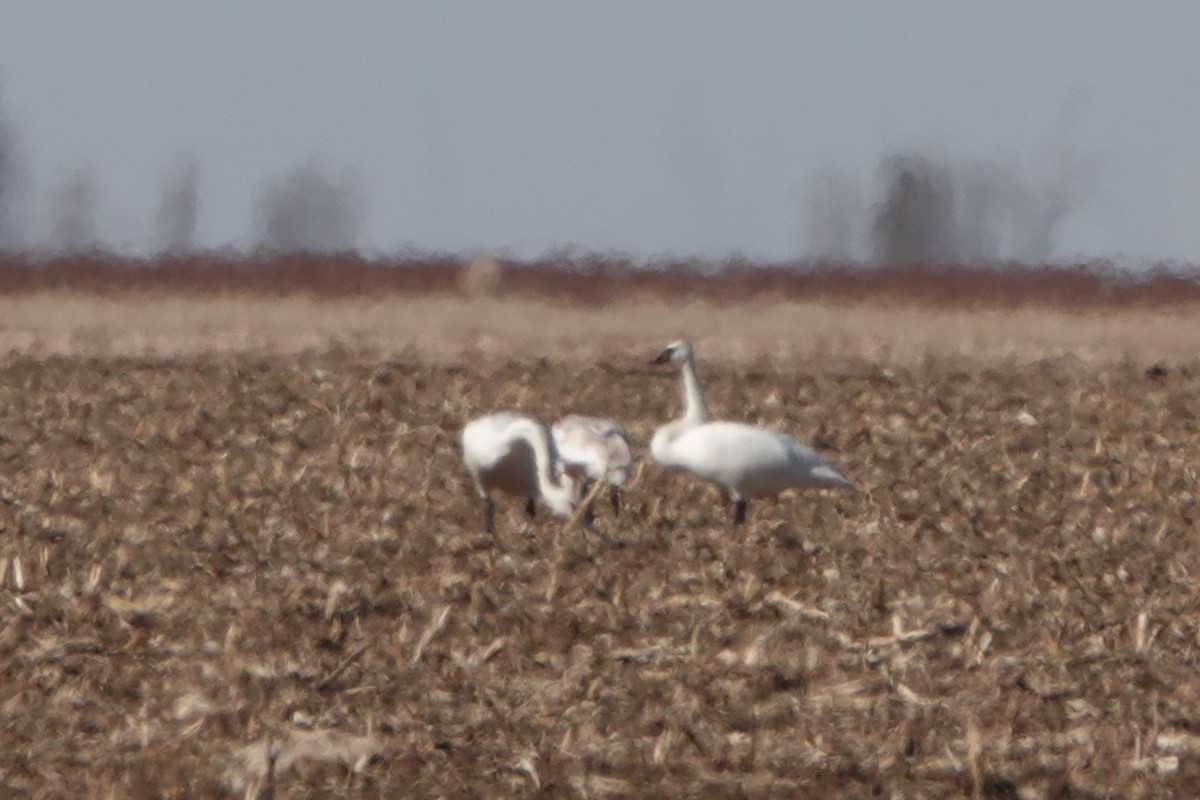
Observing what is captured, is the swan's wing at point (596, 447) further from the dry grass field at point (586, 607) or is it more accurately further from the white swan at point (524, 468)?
the dry grass field at point (586, 607)

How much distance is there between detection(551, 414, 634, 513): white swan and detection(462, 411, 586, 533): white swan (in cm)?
9

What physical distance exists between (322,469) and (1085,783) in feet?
23.0

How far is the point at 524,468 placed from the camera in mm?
10719

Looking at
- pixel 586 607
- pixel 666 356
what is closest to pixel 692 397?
pixel 666 356

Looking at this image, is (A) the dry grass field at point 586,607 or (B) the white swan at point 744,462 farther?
(B) the white swan at point 744,462

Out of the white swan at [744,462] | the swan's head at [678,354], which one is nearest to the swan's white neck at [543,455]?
the white swan at [744,462]

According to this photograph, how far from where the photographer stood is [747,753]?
19.8 feet

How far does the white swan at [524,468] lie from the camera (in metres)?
10.5

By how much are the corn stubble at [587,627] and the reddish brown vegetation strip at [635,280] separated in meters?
13.3

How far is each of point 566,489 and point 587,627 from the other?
2.94m

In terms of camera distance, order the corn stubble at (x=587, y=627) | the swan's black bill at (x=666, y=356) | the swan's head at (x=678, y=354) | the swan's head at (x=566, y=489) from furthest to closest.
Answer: the swan's black bill at (x=666, y=356) < the swan's head at (x=678, y=354) < the swan's head at (x=566, y=489) < the corn stubble at (x=587, y=627)

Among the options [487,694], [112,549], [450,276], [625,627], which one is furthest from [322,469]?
[450,276]

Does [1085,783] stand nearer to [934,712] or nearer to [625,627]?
[934,712]

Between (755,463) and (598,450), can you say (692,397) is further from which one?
(755,463)
